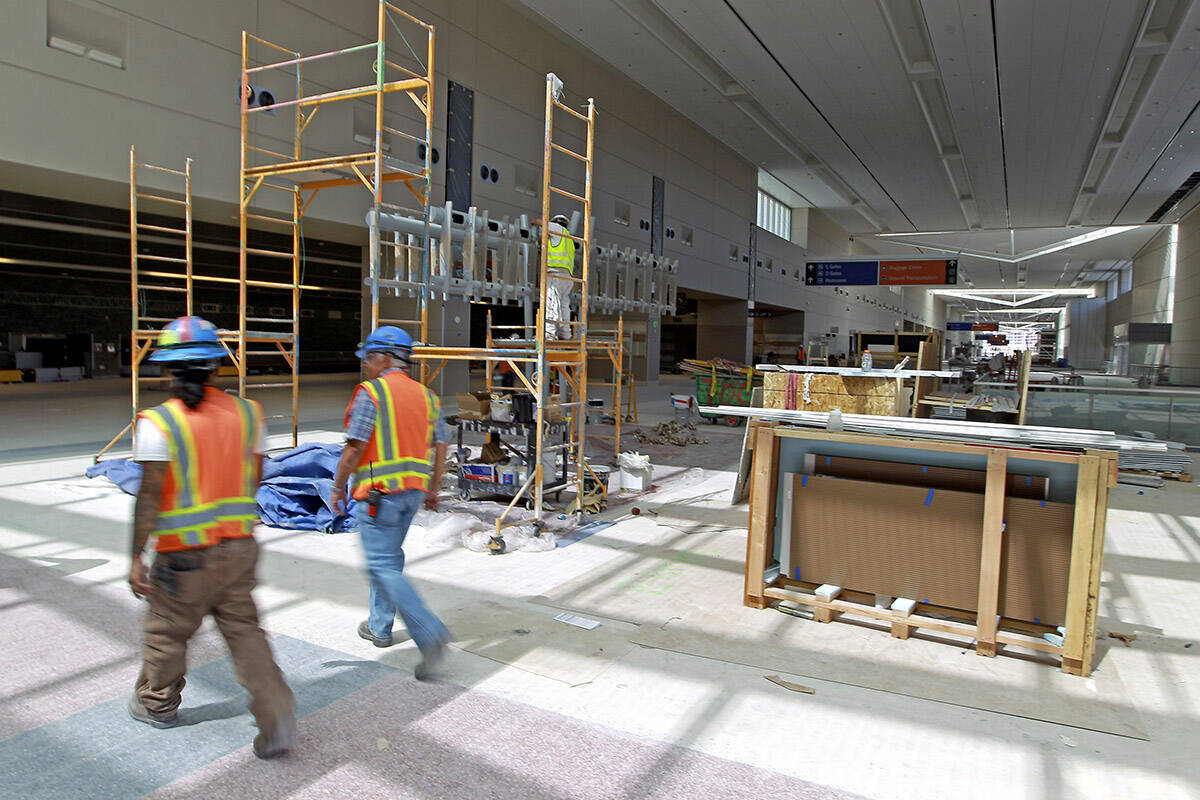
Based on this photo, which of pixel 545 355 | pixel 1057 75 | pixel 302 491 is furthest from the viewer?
pixel 1057 75

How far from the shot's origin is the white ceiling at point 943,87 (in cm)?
1667

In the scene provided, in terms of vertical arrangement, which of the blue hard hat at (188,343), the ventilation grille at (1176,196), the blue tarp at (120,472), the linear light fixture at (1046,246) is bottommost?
the blue tarp at (120,472)

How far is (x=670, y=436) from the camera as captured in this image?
46.6 ft

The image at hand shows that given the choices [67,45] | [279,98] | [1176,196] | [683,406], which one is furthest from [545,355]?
[1176,196]

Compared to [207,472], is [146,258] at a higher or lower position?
higher

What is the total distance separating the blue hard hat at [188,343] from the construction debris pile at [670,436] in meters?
11.0

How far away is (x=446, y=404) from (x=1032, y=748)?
608 inches

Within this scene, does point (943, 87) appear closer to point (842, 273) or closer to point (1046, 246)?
point (842, 273)

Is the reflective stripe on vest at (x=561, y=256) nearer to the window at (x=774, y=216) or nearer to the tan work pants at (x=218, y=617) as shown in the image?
the tan work pants at (x=218, y=617)

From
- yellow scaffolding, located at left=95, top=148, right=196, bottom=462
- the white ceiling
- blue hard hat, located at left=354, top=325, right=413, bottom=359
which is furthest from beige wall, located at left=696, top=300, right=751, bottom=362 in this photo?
blue hard hat, located at left=354, top=325, right=413, bottom=359

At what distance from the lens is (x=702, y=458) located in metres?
12.4

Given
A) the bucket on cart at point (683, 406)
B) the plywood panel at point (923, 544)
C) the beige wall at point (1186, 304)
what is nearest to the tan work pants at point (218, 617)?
Answer: the plywood panel at point (923, 544)

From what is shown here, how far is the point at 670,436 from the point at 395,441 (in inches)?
417

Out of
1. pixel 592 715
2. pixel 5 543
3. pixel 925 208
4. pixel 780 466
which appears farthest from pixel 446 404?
pixel 925 208
